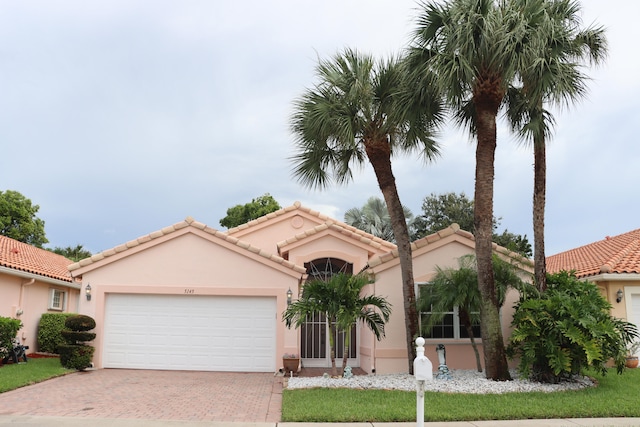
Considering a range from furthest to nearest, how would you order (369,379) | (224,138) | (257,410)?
(224,138) < (369,379) < (257,410)

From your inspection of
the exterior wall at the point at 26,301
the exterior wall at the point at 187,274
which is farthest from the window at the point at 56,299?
the exterior wall at the point at 187,274

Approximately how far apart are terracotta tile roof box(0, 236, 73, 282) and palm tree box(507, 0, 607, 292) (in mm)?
15685

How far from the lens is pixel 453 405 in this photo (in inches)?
384

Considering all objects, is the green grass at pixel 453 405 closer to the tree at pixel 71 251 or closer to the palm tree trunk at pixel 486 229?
the palm tree trunk at pixel 486 229

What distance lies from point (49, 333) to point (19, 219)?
59.2 ft

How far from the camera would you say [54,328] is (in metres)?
19.3

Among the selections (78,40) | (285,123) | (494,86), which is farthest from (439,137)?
(78,40)

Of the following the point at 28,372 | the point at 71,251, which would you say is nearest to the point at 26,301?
the point at 28,372

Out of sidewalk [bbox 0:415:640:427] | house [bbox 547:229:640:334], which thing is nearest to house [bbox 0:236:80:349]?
sidewalk [bbox 0:415:640:427]

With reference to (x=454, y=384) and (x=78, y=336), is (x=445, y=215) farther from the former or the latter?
(x=78, y=336)

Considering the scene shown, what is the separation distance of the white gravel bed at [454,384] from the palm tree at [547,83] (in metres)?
2.32

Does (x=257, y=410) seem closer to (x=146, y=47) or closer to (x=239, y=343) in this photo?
(x=239, y=343)

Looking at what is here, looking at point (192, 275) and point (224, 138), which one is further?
point (224, 138)

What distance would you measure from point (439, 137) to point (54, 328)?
48.7 feet
